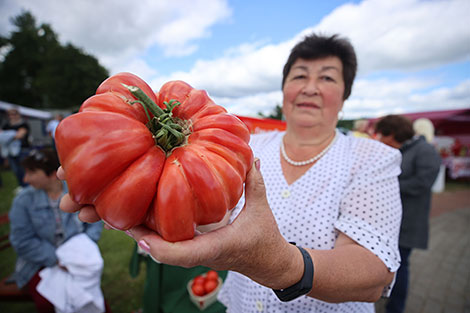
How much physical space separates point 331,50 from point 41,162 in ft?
13.2

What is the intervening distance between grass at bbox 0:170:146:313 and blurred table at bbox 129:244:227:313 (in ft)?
3.99

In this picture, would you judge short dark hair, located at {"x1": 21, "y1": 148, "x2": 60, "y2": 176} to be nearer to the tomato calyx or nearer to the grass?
the grass

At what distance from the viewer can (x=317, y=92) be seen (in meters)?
2.09

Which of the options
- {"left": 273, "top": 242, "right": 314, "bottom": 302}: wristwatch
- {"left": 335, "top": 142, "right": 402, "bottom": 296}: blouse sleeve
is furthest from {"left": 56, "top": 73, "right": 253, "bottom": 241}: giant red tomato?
{"left": 335, "top": 142, "right": 402, "bottom": 296}: blouse sleeve

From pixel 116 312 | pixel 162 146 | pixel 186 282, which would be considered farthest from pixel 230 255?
pixel 116 312

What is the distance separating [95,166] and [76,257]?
9.54 feet

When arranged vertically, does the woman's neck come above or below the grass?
above

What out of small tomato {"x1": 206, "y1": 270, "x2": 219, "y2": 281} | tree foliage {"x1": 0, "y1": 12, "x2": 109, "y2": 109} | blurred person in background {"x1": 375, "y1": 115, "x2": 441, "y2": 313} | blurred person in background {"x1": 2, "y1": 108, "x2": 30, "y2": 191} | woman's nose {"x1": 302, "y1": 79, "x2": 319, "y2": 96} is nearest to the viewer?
woman's nose {"x1": 302, "y1": 79, "x2": 319, "y2": 96}

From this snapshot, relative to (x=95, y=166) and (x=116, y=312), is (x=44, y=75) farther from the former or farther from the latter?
(x=95, y=166)

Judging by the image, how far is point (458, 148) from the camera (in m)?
15.5

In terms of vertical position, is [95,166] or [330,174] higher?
[95,166]

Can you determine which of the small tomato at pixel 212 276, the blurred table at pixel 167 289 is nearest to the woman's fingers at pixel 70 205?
the blurred table at pixel 167 289

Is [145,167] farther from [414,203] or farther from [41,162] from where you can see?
[414,203]

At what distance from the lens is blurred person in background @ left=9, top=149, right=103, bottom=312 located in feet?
10.4
